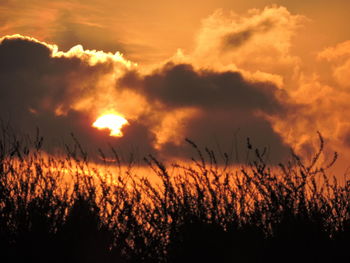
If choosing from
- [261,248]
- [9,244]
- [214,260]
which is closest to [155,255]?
[214,260]

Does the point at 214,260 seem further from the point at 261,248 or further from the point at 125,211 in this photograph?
the point at 125,211

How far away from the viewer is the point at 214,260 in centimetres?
835

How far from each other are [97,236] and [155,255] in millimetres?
1070

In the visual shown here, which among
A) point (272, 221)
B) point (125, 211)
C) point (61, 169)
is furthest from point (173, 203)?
point (61, 169)

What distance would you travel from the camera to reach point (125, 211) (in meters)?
9.60

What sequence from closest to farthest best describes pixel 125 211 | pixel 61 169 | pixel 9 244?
pixel 9 244, pixel 125 211, pixel 61 169

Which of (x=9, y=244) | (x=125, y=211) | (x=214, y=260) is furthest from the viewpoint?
(x=125, y=211)

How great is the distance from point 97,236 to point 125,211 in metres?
0.59

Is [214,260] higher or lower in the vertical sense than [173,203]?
lower

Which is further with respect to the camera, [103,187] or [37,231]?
[103,187]

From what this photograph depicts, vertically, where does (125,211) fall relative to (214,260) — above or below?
above

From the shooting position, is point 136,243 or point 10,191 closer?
point 136,243

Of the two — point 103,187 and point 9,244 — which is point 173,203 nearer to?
point 103,187

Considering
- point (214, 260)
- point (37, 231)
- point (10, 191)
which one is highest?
point (10, 191)
